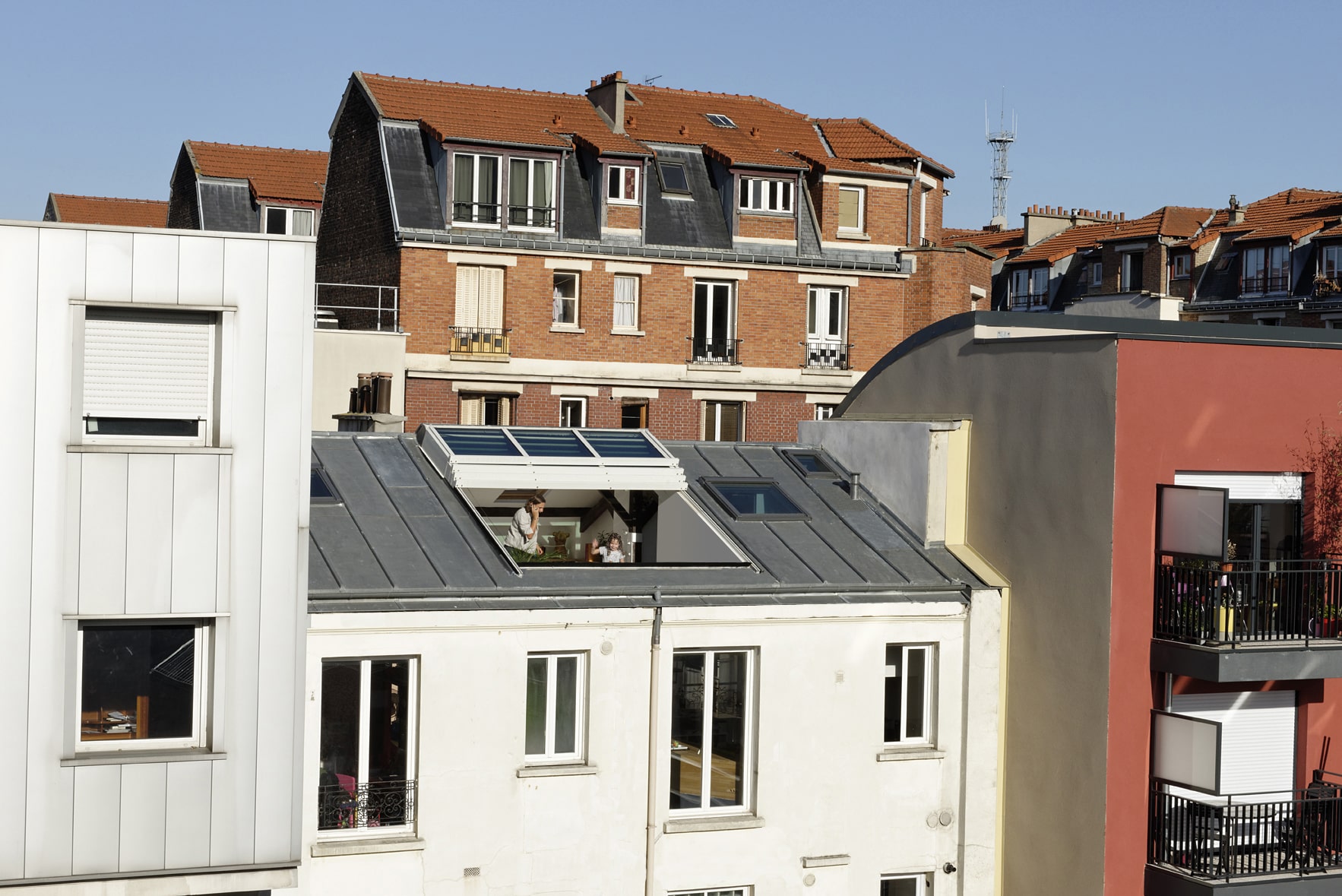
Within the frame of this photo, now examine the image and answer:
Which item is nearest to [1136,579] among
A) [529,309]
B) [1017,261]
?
[529,309]

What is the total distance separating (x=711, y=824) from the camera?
53.1 ft

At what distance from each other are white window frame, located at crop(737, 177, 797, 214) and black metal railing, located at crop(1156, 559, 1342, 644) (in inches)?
1130

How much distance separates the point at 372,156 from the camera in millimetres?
42062

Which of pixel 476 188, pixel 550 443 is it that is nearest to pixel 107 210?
pixel 476 188

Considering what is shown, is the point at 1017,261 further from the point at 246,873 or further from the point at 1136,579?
the point at 246,873

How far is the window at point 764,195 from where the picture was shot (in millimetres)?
44531

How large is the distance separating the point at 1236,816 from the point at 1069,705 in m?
2.06

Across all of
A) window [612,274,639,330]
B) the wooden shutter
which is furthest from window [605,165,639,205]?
the wooden shutter

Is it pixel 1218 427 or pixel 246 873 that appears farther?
pixel 1218 427

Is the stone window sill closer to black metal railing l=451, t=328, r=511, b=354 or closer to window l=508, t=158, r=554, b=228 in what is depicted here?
black metal railing l=451, t=328, r=511, b=354

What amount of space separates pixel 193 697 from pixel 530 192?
2982 cm

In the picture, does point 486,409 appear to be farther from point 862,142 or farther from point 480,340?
point 862,142

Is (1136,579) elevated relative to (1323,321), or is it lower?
lower

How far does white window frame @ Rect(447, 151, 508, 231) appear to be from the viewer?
4062 cm
